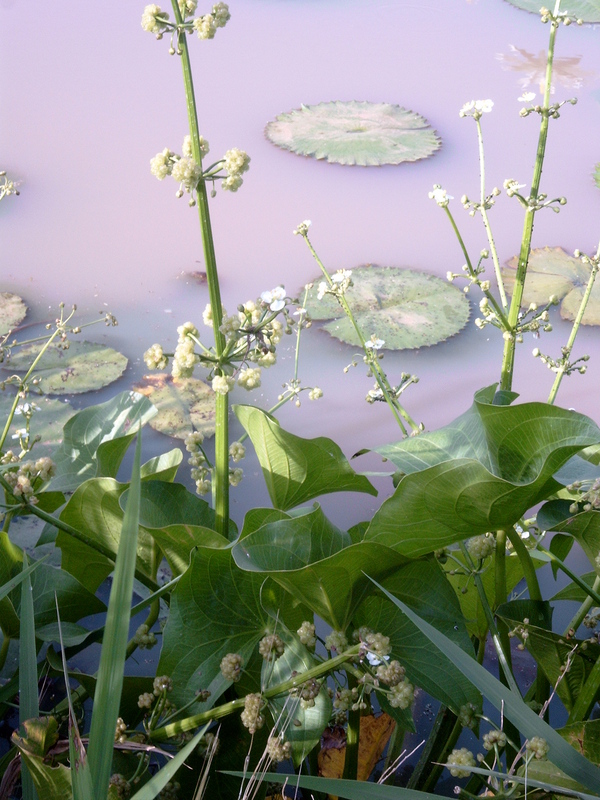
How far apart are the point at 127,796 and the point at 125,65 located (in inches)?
43.8

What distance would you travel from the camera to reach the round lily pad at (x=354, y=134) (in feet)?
3.81

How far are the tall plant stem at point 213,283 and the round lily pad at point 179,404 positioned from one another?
1.11 feet

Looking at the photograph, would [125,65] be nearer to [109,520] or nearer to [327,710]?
[109,520]

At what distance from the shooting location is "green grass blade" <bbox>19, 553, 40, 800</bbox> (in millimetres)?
381

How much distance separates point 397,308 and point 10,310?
0.53m

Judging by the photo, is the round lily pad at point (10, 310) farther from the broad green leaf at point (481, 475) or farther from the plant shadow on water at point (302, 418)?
the broad green leaf at point (481, 475)

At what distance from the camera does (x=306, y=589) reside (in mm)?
433

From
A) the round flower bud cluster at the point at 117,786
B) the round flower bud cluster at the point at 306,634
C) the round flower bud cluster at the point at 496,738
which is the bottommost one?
the round flower bud cluster at the point at 117,786

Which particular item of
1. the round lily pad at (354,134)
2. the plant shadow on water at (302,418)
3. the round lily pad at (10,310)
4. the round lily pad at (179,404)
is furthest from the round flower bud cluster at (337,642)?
the round lily pad at (354,134)

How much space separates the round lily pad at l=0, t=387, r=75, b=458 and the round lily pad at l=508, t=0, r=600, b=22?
105cm

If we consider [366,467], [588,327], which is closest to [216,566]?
[366,467]

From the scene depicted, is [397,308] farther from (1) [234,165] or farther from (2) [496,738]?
(2) [496,738]

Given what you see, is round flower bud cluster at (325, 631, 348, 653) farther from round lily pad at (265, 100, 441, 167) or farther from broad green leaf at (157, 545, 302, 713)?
round lily pad at (265, 100, 441, 167)

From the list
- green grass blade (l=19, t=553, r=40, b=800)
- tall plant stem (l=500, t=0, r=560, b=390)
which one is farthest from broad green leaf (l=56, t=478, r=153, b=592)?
tall plant stem (l=500, t=0, r=560, b=390)
